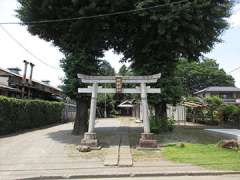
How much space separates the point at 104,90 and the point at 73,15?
4997 millimetres

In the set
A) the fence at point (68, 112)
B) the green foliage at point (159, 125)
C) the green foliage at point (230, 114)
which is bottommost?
the green foliage at point (159, 125)

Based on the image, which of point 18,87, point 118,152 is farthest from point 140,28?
point 18,87

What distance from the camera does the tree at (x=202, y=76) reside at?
85.0 meters

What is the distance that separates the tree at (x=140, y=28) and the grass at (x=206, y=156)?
5.94m

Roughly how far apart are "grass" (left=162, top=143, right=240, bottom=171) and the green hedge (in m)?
10.1

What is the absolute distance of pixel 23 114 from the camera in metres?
26.6

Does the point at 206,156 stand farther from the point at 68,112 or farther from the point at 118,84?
the point at 68,112

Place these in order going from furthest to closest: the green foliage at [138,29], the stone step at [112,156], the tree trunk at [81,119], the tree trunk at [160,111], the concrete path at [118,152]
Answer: the tree trunk at [81,119], the tree trunk at [160,111], the green foliage at [138,29], the concrete path at [118,152], the stone step at [112,156]

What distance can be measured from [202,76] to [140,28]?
217ft

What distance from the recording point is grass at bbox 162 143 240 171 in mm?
12750

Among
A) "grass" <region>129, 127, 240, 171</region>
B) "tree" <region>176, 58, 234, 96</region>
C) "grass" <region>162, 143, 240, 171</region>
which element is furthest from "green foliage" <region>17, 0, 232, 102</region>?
"tree" <region>176, 58, 234, 96</region>

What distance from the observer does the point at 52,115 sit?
3812 centimetres

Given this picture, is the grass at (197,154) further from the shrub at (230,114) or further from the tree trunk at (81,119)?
the shrub at (230,114)

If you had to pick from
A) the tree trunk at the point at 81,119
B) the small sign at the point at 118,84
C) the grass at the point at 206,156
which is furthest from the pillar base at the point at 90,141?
the tree trunk at the point at 81,119
